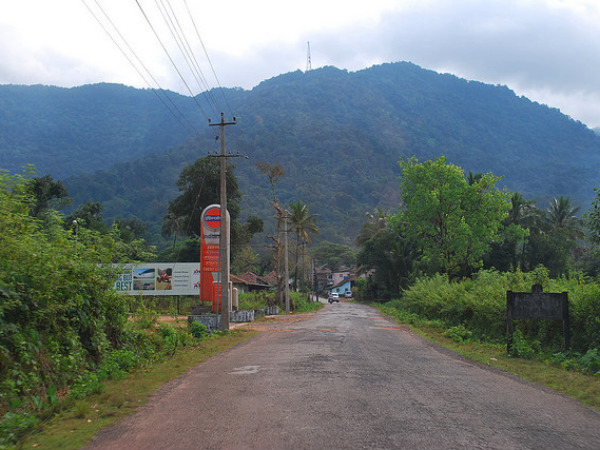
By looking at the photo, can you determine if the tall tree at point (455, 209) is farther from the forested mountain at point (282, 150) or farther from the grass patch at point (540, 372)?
the forested mountain at point (282, 150)

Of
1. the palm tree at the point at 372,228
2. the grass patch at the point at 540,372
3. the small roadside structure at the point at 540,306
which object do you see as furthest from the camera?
the palm tree at the point at 372,228

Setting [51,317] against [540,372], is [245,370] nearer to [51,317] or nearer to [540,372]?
[51,317]

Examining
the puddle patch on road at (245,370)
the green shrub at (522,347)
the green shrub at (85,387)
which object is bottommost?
the green shrub at (522,347)

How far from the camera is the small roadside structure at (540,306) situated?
11.8 m

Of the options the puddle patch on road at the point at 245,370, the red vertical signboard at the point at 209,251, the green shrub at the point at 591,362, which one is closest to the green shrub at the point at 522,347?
the green shrub at the point at 591,362

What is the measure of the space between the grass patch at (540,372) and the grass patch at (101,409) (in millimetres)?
6451

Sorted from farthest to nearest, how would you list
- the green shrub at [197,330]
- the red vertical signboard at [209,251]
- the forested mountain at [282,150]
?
A: the forested mountain at [282,150] < the red vertical signboard at [209,251] < the green shrub at [197,330]

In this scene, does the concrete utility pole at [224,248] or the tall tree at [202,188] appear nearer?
the concrete utility pole at [224,248]

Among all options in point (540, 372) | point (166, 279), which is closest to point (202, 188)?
point (166, 279)

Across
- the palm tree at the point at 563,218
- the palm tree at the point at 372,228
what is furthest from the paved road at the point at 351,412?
the palm tree at the point at 372,228

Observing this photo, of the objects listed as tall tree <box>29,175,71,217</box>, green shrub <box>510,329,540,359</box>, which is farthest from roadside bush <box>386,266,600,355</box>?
tall tree <box>29,175,71,217</box>

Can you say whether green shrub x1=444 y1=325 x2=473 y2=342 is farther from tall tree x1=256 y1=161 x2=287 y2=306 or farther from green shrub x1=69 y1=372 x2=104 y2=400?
tall tree x1=256 y1=161 x2=287 y2=306

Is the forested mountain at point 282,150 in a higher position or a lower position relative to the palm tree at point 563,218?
higher

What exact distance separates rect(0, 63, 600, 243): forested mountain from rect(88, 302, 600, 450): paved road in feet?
321
